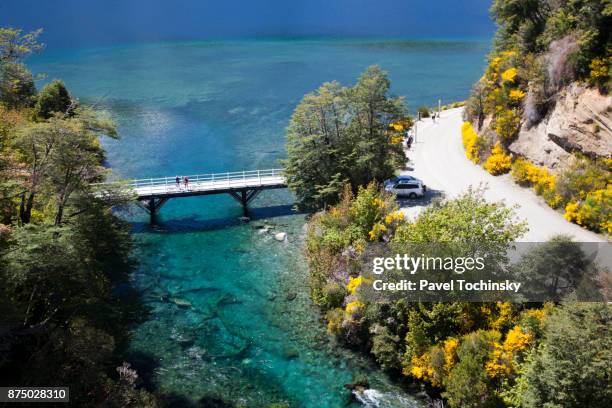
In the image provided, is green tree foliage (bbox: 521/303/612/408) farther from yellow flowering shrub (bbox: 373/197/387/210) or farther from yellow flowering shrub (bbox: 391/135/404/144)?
yellow flowering shrub (bbox: 391/135/404/144)

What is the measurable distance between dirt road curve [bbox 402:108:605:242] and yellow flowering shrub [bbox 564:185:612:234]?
1.73ft

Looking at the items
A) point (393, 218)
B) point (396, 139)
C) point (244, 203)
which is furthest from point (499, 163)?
point (244, 203)

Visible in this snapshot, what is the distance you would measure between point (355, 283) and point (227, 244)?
1433 centimetres

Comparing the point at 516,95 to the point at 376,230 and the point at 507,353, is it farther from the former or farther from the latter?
the point at 507,353

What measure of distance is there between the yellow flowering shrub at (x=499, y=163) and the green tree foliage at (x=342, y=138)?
726cm

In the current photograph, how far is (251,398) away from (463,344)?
1021 cm

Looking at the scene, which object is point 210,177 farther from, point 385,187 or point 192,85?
point 192,85

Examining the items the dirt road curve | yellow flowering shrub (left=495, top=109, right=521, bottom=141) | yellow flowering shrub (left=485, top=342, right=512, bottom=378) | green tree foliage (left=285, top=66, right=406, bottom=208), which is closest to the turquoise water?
yellow flowering shrub (left=485, top=342, right=512, bottom=378)

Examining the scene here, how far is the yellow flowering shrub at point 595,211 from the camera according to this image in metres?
27.2

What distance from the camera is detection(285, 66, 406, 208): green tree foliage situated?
121ft

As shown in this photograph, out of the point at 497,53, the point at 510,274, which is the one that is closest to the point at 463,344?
the point at 510,274

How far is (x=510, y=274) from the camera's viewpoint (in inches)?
907

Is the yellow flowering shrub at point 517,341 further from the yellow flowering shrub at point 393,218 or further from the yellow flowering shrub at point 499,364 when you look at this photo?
the yellow flowering shrub at point 393,218

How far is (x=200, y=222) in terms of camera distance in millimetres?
42062
